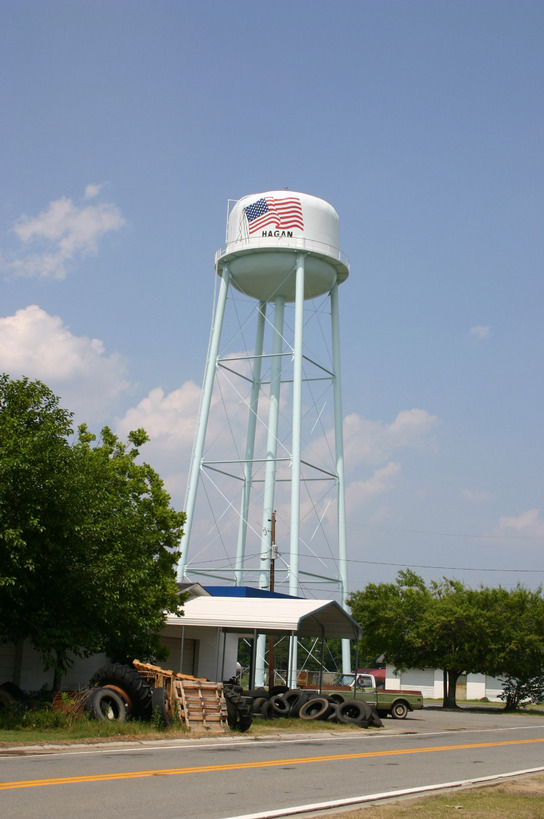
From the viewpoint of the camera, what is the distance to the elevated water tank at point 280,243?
36562mm

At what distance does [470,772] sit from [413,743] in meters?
6.53

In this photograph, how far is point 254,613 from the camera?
84.7 feet

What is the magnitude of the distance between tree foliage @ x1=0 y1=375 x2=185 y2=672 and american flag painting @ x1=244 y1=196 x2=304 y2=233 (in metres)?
16.0

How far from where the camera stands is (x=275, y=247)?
36.2 metres

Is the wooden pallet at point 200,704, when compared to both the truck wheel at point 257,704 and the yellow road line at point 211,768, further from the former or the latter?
the truck wheel at point 257,704

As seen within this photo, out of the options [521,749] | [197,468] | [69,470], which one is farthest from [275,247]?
[521,749]

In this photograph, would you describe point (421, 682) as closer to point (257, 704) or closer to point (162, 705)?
point (257, 704)

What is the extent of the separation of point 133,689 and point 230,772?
716 centimetres

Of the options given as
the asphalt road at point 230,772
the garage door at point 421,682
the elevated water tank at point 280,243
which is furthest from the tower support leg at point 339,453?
the garage door at point 421,682

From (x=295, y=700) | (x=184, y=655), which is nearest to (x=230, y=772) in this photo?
(x=295, y=700)

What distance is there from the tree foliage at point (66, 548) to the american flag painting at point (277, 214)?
52.6ft

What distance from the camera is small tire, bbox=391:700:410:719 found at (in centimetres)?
3231

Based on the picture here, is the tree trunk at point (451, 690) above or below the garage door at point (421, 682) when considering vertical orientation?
above

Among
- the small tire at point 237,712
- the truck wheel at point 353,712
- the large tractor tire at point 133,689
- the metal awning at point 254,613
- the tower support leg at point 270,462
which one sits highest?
the tower support leg at point 270,462
